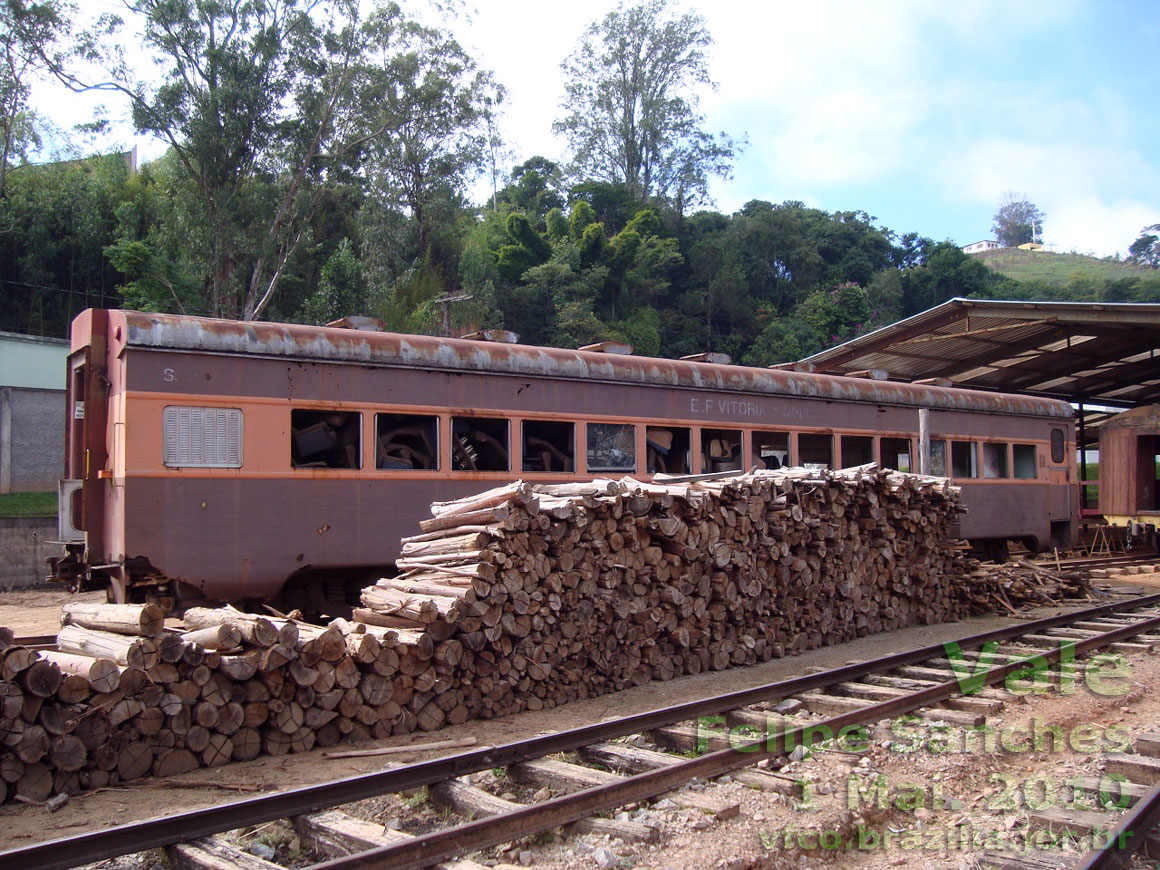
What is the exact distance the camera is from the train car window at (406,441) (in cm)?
956

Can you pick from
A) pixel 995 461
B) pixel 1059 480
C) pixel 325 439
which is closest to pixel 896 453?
pixel 995 461

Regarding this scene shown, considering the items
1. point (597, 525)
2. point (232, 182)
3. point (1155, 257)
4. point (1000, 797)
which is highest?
point (1155, 257)

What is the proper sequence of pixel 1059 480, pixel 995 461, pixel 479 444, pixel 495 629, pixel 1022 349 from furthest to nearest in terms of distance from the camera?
1. pixel 1022 349
2. pixel 1059 480
3. pixel 995 461
4. pixel 479 444
5. pixel 495 629

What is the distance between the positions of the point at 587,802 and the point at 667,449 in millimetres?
7077

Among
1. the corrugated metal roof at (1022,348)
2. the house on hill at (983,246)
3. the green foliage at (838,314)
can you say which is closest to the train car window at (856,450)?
the corrugated metal roof at (1022,348)

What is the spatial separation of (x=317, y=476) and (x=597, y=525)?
3.00 metres

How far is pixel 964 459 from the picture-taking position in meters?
15.9

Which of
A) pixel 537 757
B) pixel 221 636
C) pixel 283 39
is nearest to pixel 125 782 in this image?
pixel 221 636

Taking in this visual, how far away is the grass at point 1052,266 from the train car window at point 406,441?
272ft

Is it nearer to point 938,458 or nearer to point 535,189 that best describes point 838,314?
point 535,189

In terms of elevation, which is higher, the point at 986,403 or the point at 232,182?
the point at 232,182

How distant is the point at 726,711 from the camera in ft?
22.5

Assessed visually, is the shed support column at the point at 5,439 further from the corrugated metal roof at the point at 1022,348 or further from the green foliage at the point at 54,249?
the corrugated metal roof at the point at 1022,348

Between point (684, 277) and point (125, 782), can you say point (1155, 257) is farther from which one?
point (125, 782)
